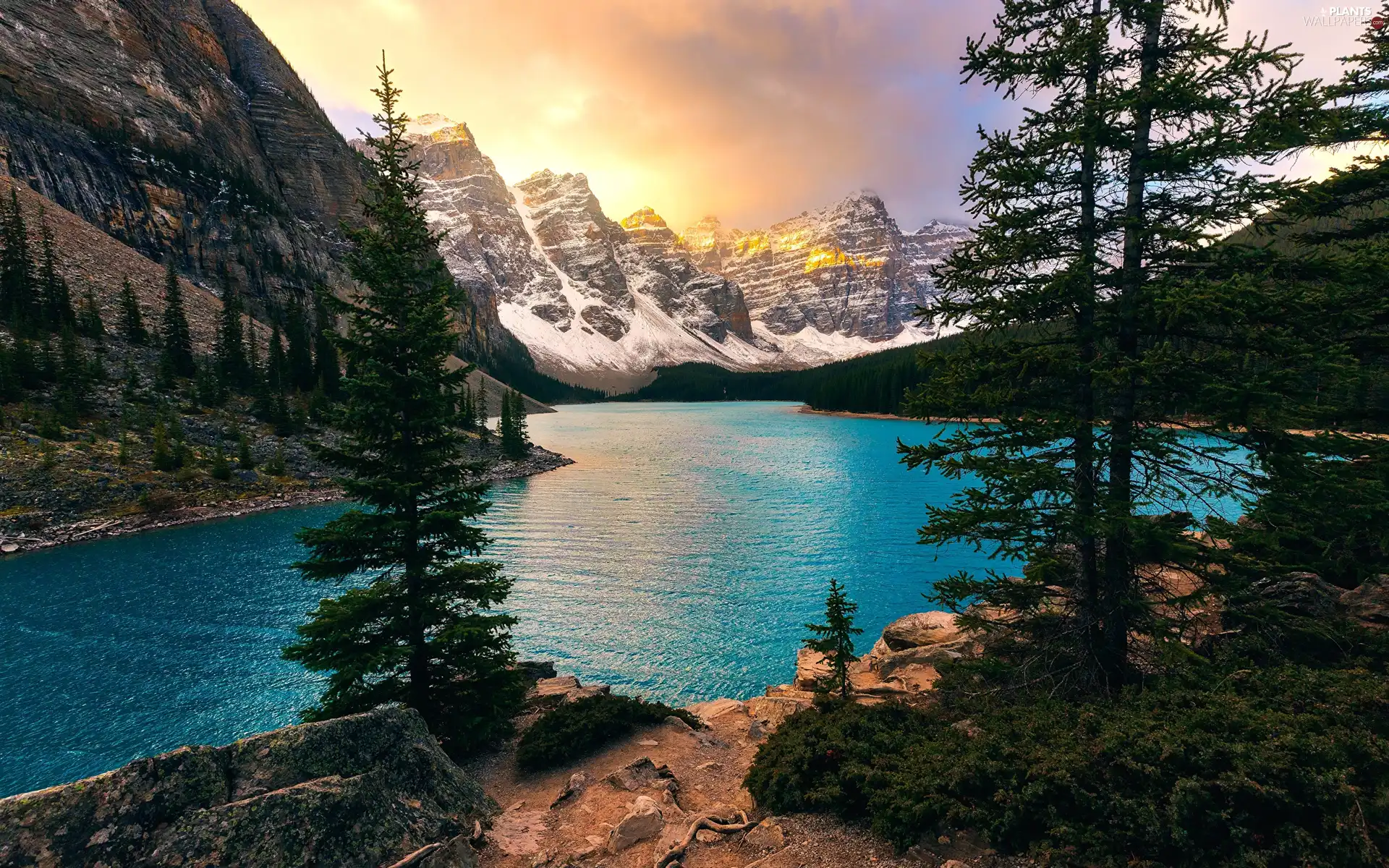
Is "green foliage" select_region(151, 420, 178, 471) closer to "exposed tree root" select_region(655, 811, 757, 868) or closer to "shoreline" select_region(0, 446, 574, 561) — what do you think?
"shoreline" select_region(0, 446, 574, 561)

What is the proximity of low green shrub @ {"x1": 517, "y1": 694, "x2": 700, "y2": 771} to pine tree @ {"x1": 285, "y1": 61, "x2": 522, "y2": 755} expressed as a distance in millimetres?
1223

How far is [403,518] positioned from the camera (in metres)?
12.2

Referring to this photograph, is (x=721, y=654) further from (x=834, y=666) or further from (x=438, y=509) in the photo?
(x=438, y=509)

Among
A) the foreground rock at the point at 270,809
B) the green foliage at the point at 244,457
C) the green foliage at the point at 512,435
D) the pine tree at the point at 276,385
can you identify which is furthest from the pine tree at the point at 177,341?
the foreground rock at the point at 270,809

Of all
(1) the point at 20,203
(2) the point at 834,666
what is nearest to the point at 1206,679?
(2) the point at 834,666

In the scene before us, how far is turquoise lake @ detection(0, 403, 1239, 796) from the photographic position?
59.0ft

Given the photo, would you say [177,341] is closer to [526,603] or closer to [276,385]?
[276,385]

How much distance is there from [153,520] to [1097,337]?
57.0 meters

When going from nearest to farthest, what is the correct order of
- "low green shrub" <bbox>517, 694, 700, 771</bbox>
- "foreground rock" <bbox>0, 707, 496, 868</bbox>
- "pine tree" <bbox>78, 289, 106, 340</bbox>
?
"foreground rock" <bbox>0, 707, 496, 868</bbox> < "low green shrub" <bbox>517, 694, 700, 771</bbox> < "pine tree" <bbox>78, 289, 106, 340</bbox>

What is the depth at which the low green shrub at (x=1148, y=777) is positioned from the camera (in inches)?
189

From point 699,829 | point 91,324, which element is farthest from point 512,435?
point 699,829

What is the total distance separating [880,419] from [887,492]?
80.8 m

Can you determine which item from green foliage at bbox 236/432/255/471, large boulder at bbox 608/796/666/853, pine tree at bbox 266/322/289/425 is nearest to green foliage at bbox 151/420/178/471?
green foliage at bbox 236/432/255/471

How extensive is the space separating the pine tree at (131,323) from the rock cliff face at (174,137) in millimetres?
43052
